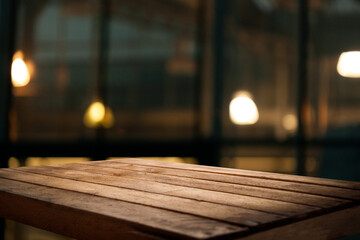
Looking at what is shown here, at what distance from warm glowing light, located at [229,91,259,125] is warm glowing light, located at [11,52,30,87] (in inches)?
81.5

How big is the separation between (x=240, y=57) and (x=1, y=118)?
246 centimetres

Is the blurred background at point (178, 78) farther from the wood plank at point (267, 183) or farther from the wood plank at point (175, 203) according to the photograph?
the wood plank at point (175, 203)

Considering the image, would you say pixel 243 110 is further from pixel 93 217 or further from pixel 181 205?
pixel 93 217

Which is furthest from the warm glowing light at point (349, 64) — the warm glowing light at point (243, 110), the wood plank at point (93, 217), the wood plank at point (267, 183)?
the wood plank at point (93, 217)

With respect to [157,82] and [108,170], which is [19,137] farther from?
[108,170]

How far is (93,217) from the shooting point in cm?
118

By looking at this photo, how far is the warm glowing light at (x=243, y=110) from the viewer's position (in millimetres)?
5016

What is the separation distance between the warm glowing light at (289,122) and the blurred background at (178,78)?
0.01 meters

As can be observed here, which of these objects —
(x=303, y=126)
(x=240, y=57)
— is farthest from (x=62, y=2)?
(x=303, y=126)

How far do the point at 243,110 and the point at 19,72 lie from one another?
89.2 inches

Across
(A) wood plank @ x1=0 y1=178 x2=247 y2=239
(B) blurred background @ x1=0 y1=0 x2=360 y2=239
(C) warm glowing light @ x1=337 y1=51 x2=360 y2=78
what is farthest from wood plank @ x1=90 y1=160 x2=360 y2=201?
(C) warm glowing light @ x1=337 y1=51 x2=360 y2=78

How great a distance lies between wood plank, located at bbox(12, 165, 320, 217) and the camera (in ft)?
4.12

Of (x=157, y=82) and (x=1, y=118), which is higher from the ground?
(x=157, y=82)

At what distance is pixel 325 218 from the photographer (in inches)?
50.7
